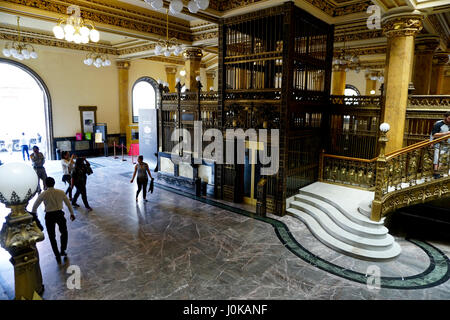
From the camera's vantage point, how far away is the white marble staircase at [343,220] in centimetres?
600

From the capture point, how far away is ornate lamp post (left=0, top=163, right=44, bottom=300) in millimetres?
2521

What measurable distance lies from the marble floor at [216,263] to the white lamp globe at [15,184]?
101 inches

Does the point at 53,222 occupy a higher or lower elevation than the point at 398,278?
higher

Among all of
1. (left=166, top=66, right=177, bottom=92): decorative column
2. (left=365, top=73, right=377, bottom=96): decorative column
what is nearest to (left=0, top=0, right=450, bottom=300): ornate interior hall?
(left=166, top=66, right=177, bottom=92): decorative column

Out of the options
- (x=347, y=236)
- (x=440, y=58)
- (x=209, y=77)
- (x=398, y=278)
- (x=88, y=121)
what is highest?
(x=209, y=77)

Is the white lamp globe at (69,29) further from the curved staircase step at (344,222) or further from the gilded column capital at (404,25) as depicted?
the gilded column capital at (404,25)

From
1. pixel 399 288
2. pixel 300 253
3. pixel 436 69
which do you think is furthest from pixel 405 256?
pixel 436 69

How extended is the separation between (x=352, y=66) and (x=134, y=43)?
1153 cm

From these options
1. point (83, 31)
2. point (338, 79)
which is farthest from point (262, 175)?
point (338, 79)

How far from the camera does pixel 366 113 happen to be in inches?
355

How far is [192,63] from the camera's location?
13.0 m

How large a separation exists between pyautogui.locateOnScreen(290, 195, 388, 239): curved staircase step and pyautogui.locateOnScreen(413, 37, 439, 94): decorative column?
664 centimetres

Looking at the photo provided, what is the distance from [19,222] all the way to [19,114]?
18450 mm

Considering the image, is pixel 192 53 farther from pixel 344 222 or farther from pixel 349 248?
pixel 349 248
